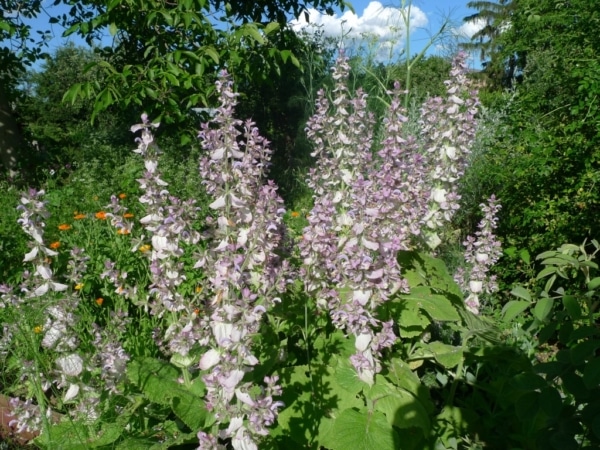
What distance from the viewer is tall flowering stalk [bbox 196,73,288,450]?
1528 millimetres

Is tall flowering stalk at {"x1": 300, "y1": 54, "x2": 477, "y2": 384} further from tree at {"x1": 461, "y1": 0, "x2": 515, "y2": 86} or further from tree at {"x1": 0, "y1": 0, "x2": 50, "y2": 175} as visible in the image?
tree at {"x1": 461, "y1": 0, "x2": 515, "y2": 86}

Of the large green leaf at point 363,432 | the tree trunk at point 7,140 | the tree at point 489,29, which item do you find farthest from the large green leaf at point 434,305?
the tree at point 489,29

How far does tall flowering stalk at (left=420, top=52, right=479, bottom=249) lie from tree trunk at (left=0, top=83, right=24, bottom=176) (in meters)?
5.44

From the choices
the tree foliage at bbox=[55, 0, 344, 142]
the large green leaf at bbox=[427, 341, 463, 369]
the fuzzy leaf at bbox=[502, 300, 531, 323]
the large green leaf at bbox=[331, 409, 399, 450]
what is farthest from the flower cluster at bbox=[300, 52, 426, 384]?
the tree foliage at bbox=[55, 0, 344, 142]

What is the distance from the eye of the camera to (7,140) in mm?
6422

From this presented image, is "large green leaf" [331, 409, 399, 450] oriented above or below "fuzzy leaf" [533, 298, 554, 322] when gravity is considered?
below

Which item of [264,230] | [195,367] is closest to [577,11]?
[264,230]

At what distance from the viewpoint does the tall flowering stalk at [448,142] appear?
2.89m

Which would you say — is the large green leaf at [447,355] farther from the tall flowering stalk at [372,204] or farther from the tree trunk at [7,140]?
the tree trunk at [7,140]

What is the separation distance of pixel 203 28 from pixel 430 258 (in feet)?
10.4

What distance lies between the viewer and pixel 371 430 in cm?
191

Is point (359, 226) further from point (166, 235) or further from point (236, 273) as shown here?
point (166, 235)

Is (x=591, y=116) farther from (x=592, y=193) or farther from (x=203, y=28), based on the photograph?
(x=203, y=28)

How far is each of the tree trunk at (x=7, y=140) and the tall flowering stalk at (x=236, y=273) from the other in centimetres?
527
